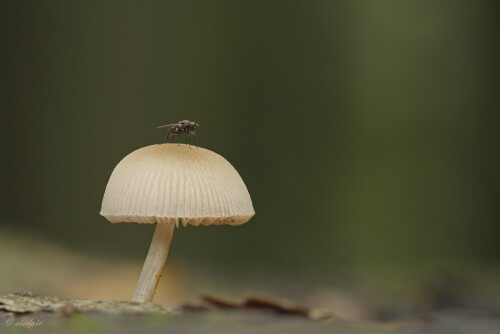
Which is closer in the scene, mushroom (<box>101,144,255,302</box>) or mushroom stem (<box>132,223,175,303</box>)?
mushroom (<box>101,144,255,302</box>)

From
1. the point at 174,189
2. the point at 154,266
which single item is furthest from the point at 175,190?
the point at 154,266

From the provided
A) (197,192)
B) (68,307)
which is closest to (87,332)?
(68,307)

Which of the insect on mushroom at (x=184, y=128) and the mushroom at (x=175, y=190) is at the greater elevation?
the insect on mushroom at (x=184, y=128)

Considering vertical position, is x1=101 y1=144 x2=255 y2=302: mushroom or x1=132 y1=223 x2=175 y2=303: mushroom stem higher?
x1=101 y1=144 x2=255 y2=302: mushroom

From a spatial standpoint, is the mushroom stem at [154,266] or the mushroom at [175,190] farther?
the mushroom stem at [154,266]

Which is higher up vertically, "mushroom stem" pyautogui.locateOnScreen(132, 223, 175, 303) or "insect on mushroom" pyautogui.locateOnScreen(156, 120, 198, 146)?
"insect on mushroom" pyautogui.locateOnScreen(156, 120, 198, 146)

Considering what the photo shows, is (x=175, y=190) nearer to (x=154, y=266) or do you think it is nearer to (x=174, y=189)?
(x=174, y=189)

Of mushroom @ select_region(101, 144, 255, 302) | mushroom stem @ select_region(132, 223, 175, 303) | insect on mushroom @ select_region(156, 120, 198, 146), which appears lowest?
mushroom stem @ select_region(132, 223, 175, 303)
